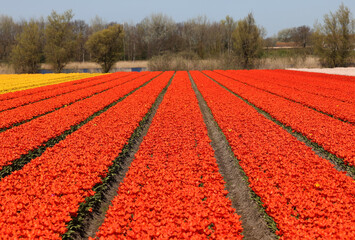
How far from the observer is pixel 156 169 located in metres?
6.96

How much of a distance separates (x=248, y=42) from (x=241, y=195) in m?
55.2

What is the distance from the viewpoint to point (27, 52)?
6034 centimetres

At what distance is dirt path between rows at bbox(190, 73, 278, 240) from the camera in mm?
5141

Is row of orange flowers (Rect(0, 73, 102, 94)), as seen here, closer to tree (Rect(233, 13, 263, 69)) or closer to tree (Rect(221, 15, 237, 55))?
tree (Rect(233, 13, 263, 69))

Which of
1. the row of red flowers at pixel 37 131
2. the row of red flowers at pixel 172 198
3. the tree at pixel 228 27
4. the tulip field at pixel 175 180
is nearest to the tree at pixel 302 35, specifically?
the tree at pixel 228 27

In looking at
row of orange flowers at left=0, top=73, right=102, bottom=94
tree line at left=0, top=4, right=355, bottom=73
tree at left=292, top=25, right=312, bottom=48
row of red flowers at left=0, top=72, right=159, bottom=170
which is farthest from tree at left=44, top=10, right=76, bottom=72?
tree at left=292, top=25, right=312, bottom=48

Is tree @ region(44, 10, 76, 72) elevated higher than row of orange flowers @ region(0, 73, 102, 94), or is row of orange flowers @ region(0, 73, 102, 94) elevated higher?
tree @ region(44, 10, 76, 72)

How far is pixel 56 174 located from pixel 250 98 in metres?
13.5

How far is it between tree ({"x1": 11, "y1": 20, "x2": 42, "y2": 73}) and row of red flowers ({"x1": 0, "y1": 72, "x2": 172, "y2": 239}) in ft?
195

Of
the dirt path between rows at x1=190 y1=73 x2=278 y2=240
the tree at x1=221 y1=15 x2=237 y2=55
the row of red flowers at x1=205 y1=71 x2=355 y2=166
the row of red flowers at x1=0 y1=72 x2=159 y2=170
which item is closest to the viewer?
the dirt path between rows at x1=190 y1=73 x2=278 y2=240

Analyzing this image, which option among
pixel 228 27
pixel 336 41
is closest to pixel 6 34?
pixel 228 27

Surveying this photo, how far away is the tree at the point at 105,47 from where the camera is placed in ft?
210

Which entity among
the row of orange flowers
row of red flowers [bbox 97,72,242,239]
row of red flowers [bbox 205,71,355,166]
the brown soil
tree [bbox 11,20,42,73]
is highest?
tree [bbox 11,20,42,73]

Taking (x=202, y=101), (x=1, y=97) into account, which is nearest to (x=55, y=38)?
(x=1, y=97)
